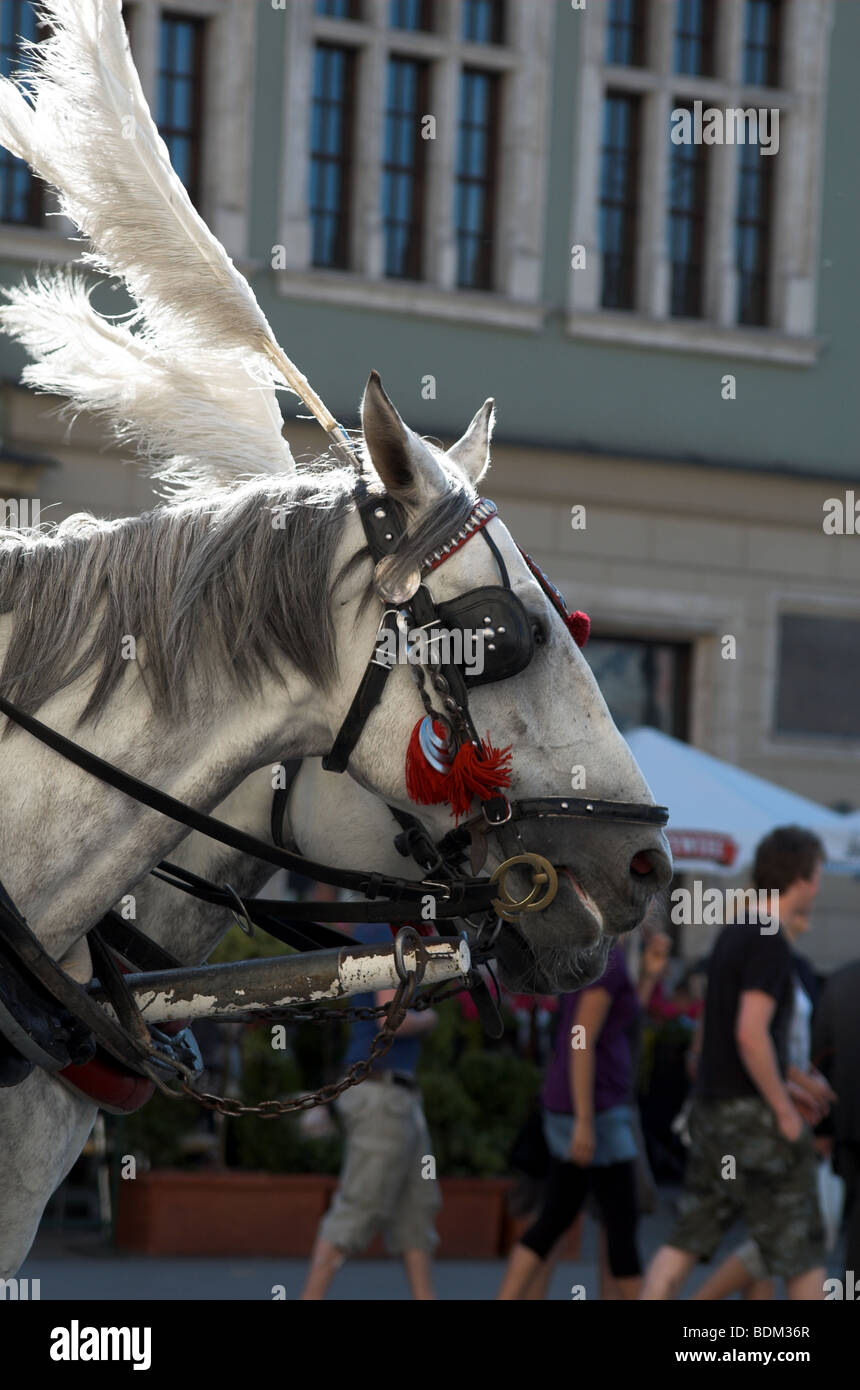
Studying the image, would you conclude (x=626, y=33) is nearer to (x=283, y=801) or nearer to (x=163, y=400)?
(x=163, y=400)

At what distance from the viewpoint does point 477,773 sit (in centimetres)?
283

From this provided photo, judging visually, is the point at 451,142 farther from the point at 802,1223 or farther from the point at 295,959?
the point at 295,959

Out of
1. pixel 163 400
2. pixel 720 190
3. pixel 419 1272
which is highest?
pixel 720 190

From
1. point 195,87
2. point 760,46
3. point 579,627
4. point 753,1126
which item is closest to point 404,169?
point 195,87

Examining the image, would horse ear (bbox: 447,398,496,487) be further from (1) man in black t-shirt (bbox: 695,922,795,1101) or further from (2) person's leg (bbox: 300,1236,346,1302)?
(2) person's leg (bbox: 300,1236,346,1302)

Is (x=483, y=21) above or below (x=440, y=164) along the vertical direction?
above

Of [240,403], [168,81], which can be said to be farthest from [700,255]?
[240,403]

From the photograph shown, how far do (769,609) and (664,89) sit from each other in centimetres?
457

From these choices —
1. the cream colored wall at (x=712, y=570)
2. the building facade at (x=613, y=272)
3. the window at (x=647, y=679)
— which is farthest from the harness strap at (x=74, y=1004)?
the window at (x=647, y=679)

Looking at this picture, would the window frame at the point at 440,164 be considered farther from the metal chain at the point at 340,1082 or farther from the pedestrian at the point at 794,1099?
the metal chain at the point at 340,1082

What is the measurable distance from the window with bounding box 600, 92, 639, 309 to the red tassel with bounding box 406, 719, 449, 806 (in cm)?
1390

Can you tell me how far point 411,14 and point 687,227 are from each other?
3.02m

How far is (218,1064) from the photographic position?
9.88 metres

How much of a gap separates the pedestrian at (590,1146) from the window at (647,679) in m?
9.17
